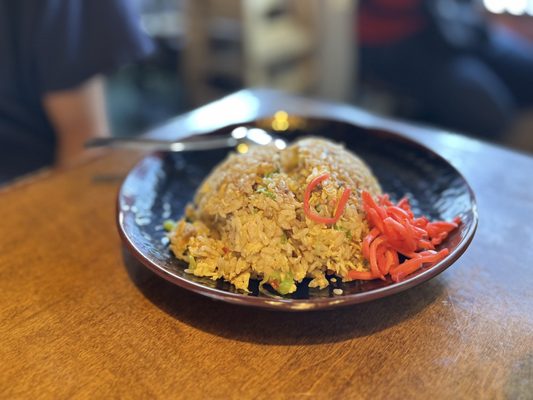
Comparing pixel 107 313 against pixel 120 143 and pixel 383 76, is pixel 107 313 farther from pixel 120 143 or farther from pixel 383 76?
pixel 383 76

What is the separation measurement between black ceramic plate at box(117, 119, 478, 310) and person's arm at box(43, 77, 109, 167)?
530 mm

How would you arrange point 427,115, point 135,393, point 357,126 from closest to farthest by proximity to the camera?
point 135,393 < point 357,126 < point 427,115

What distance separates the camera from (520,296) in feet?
2.96

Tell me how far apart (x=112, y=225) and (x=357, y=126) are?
0.59 meters

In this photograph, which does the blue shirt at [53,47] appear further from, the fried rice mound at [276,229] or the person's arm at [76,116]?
the fried rice mound at [276,229]

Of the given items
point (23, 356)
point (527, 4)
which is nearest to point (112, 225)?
point (23, 356)

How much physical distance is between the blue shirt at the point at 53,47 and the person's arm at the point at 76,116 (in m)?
0.05

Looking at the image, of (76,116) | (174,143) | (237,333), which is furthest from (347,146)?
(76,116)

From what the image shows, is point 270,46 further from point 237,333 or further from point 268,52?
point 237,333

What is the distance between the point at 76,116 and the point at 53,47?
21 centimetres

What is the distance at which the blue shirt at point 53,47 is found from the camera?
148cm

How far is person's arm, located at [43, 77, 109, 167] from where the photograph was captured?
1585 mm

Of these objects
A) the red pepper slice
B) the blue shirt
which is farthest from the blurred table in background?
the red pepper slice

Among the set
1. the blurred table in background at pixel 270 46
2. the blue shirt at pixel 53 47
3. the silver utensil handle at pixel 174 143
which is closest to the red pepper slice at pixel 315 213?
the silver utensil handle at pixel 174 143
